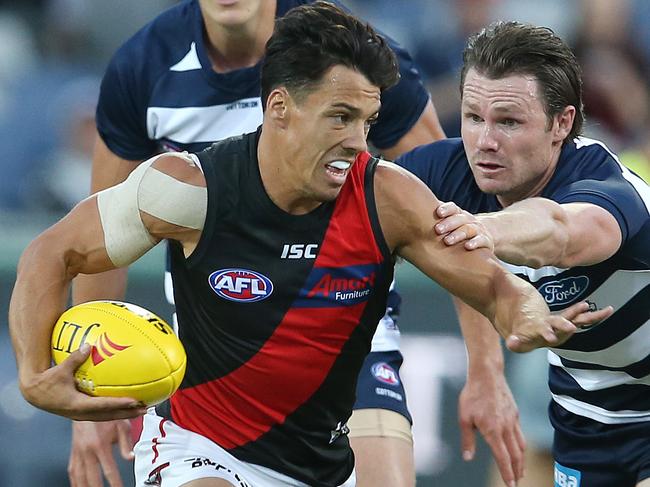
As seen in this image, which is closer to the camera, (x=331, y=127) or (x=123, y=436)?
(x=331, y=127)

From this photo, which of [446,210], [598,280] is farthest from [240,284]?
[598,280]

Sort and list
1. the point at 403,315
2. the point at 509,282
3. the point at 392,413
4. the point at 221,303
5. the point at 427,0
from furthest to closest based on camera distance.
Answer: the point at 427,0, the point at 403,315, the point at 392,413, the point at 221,303, the point at 509,282

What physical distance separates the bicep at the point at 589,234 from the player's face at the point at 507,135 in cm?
46

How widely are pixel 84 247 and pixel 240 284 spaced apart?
1.72 ft

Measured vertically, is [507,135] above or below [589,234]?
above

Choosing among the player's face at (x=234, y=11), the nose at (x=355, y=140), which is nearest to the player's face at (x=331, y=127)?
the nose at (x=355, y=140)

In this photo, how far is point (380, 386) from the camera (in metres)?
5.64

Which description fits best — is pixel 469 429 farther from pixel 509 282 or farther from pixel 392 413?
pixel 509 282

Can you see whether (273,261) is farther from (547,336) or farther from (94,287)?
(94,287)

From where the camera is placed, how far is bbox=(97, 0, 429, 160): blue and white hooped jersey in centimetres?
575

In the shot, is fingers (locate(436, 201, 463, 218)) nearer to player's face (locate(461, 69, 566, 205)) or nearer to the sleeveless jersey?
player's face (locate(461, 69, 566, 205))

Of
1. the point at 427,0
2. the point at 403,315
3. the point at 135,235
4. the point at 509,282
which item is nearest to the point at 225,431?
the point at 135,235

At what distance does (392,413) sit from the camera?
5.56 m

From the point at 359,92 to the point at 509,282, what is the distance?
771mm
